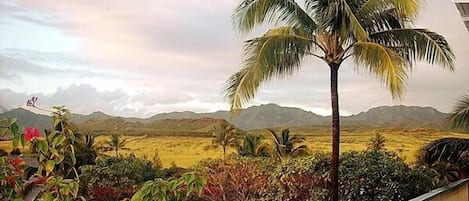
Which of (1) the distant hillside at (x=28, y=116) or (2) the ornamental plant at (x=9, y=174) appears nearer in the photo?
(2) the ornamental plant at (x=9, y=174)

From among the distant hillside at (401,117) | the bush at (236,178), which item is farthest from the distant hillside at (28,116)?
the distant hillside at (401,117)

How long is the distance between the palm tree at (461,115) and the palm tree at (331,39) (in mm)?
638

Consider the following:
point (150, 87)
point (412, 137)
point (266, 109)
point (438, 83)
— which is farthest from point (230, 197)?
point (438, 83)

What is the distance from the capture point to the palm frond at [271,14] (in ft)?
20.6

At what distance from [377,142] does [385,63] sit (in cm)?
171

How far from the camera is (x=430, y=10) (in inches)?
278

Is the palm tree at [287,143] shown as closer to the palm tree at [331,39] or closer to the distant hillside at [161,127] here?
the distant hillside at [161,127]

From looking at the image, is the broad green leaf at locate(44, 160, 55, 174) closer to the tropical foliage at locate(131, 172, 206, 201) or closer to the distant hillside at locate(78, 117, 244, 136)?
the tropical foliage at locate(131, 172, 206, 201)

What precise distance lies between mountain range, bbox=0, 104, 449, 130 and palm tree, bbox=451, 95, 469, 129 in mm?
129

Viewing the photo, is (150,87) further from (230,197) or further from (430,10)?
(430,10)

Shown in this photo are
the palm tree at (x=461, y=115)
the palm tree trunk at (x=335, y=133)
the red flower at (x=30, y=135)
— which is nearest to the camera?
the red flower at (x=30, y=135)

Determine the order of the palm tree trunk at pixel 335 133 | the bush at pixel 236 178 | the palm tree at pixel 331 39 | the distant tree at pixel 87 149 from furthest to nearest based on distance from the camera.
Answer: the bush at pixel 236 178
the distant tree at pixel 87 149
the palm tree trunk at pixel 335 133
the palm tree at pixel 331 39

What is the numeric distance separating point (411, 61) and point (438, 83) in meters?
0.87

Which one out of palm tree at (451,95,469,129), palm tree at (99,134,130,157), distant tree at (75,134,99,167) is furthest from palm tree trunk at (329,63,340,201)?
distant tree at (75,134,99,167)
